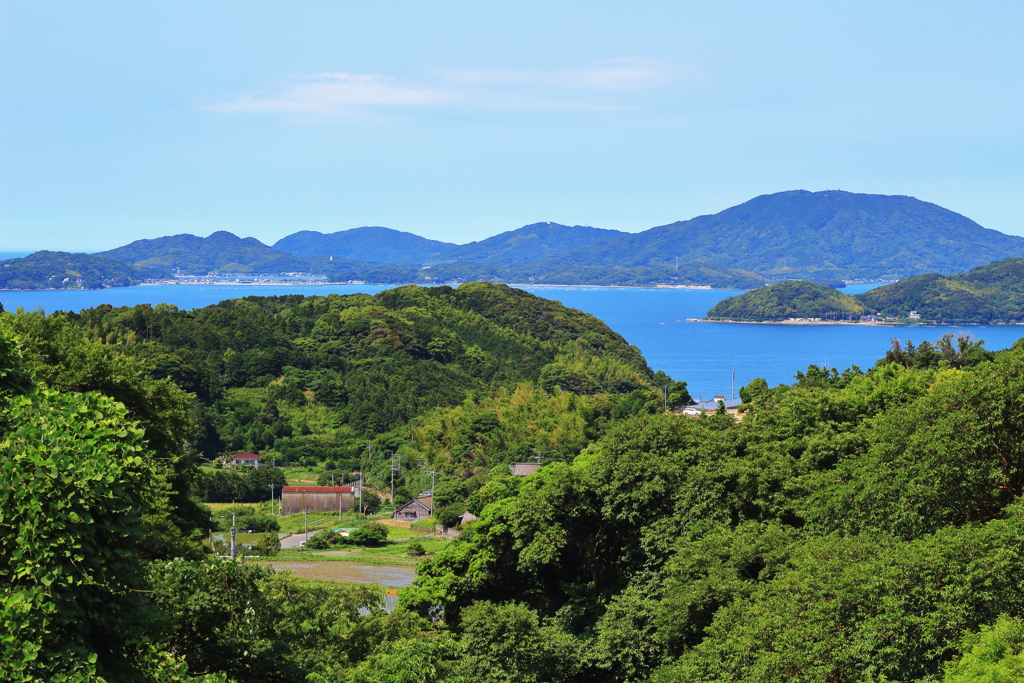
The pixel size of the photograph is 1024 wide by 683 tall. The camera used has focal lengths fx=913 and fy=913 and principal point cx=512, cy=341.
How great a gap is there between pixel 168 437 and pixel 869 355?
96991 millimetres

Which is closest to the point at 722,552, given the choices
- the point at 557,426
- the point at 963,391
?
the point at 963,391

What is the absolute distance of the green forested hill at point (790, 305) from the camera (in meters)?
147

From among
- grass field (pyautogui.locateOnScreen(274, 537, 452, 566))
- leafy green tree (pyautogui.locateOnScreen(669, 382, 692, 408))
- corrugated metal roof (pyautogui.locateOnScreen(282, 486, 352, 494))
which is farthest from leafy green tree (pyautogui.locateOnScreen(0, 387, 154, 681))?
leafy green tree (pyautogui.locateOnScreen(669, 382, 692, 408))

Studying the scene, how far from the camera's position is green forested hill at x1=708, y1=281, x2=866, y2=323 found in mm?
146625

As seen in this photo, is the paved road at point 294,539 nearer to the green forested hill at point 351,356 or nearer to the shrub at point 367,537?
the shrub at point 367,537

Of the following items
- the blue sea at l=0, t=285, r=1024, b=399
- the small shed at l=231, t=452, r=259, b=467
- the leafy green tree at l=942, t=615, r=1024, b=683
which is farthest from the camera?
the blue sea at l=0, t=285, r=1024, b=399

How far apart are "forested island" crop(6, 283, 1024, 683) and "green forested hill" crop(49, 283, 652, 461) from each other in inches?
1429

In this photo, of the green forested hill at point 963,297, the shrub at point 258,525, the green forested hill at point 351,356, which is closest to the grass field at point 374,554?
the shrub at point 258,525

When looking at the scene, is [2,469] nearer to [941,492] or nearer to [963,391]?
[941,492]

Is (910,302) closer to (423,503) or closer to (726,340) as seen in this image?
(726,340)

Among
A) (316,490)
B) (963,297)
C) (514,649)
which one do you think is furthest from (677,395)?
(963,297)

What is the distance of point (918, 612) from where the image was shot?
30.2 feet

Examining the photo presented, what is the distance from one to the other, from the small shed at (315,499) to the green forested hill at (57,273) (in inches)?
5669

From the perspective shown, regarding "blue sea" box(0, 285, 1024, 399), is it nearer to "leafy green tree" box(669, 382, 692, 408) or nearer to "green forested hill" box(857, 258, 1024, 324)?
"green forested hill" box(857, 258, 1024, 324)
